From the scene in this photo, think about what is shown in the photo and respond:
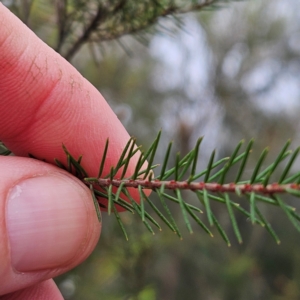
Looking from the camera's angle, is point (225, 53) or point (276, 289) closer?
point (276, 289)

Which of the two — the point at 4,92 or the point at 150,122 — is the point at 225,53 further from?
the point at 4,92

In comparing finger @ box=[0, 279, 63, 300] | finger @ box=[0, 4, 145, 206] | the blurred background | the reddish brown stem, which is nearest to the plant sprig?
the reddish brown stem

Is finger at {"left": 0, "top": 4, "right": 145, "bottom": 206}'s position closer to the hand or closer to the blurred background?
the hand

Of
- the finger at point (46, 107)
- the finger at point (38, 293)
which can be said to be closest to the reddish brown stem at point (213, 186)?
the finger at point (46, 107)

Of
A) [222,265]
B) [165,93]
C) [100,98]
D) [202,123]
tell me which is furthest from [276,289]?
[100,98]

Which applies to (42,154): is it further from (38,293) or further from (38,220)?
(38,293)

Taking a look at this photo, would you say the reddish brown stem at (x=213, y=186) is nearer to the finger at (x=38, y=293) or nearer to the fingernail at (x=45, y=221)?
the fingernail at (x=45, y=221)

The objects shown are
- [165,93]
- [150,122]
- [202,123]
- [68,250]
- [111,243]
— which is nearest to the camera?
[68,250]
